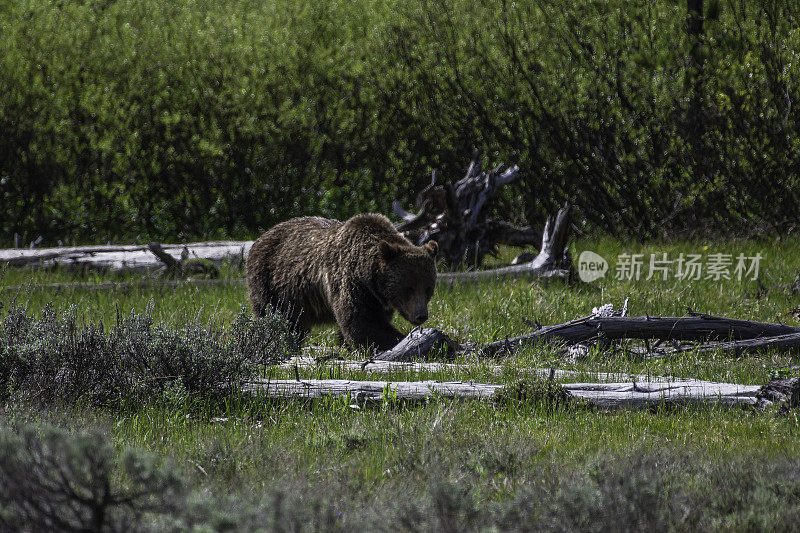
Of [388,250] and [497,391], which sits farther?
[388,250]

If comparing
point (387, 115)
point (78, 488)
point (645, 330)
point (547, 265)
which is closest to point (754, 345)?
point (645, 330)

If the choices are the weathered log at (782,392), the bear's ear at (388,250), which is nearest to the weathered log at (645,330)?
the bear's ear at (388,250)

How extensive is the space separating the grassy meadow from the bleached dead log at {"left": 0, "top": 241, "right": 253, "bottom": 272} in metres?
4.88

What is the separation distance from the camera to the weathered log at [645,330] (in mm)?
6406

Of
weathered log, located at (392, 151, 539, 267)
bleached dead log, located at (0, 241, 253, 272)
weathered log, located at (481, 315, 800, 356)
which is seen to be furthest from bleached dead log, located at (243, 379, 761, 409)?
bleached dead log, located at (0, 241, 253, 272)

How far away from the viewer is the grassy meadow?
309 centimetres

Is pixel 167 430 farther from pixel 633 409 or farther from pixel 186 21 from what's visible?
pixel 186 21

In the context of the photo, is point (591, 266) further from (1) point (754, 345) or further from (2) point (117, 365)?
(2) point (117, 365)

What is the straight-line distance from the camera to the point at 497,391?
204 inches

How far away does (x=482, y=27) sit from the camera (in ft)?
41.5

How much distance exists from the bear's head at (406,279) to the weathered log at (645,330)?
2.06 ft

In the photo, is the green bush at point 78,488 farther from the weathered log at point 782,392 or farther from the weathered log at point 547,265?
the weathered log at point 547,265

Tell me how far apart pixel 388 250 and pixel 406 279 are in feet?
0.88

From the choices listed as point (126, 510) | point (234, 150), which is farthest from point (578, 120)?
point (126, 510)
